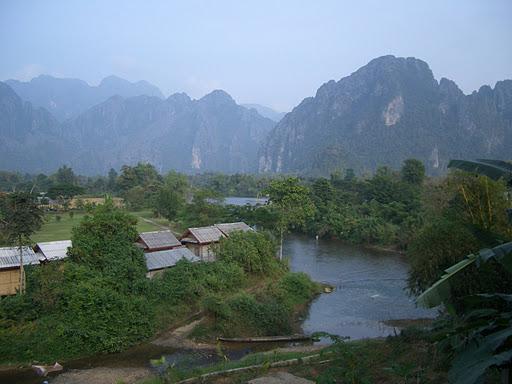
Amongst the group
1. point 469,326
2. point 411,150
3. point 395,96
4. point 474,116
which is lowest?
point 469,326

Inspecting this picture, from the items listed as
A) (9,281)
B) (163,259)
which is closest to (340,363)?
(163,259)

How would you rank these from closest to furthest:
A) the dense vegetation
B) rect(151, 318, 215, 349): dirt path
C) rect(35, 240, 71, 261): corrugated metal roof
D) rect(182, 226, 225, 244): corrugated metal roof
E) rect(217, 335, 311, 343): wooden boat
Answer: the dense vegetation, rect(151, 318, 215, 349): dirt path, rect(217, 335, 311, 343): wooden boat, rect(35, 240, 71, 261): corrugated metal roof, rect(182, 226, 225, 244): corrugated metal roof

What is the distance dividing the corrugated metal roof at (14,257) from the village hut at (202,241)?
7492 mm

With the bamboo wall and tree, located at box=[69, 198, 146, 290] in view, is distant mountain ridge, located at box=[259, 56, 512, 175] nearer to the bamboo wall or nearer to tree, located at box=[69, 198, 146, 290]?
tree, located at box=[69, 198, 146, 290]

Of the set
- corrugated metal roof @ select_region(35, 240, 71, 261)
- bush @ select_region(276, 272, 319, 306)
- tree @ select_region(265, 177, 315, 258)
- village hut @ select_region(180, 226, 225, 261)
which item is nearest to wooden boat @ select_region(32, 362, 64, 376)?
corrugated metal roof @ select_region(35, 240, 71, 261)

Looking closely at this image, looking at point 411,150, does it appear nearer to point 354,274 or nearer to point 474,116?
point 474,116

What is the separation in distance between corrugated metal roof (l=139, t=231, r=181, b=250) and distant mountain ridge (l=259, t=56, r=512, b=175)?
7366cm

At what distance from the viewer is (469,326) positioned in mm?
3650

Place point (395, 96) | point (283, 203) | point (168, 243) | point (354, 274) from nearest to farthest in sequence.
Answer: point (168, 243)
point (354, 274)
point (283, 203)
point (395, 96)

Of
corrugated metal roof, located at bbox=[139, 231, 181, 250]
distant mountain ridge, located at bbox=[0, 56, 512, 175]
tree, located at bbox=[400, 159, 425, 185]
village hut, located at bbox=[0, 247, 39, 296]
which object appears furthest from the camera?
distant mountain ridge, located at bbox=[0, 56, 512, 175]

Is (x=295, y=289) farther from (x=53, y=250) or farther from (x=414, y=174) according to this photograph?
(x=414, y=174)

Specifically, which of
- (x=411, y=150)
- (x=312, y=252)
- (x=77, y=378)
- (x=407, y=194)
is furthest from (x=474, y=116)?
(x=77, y=378)

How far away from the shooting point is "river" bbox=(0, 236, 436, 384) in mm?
12617

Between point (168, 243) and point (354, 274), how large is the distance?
10391 mm
